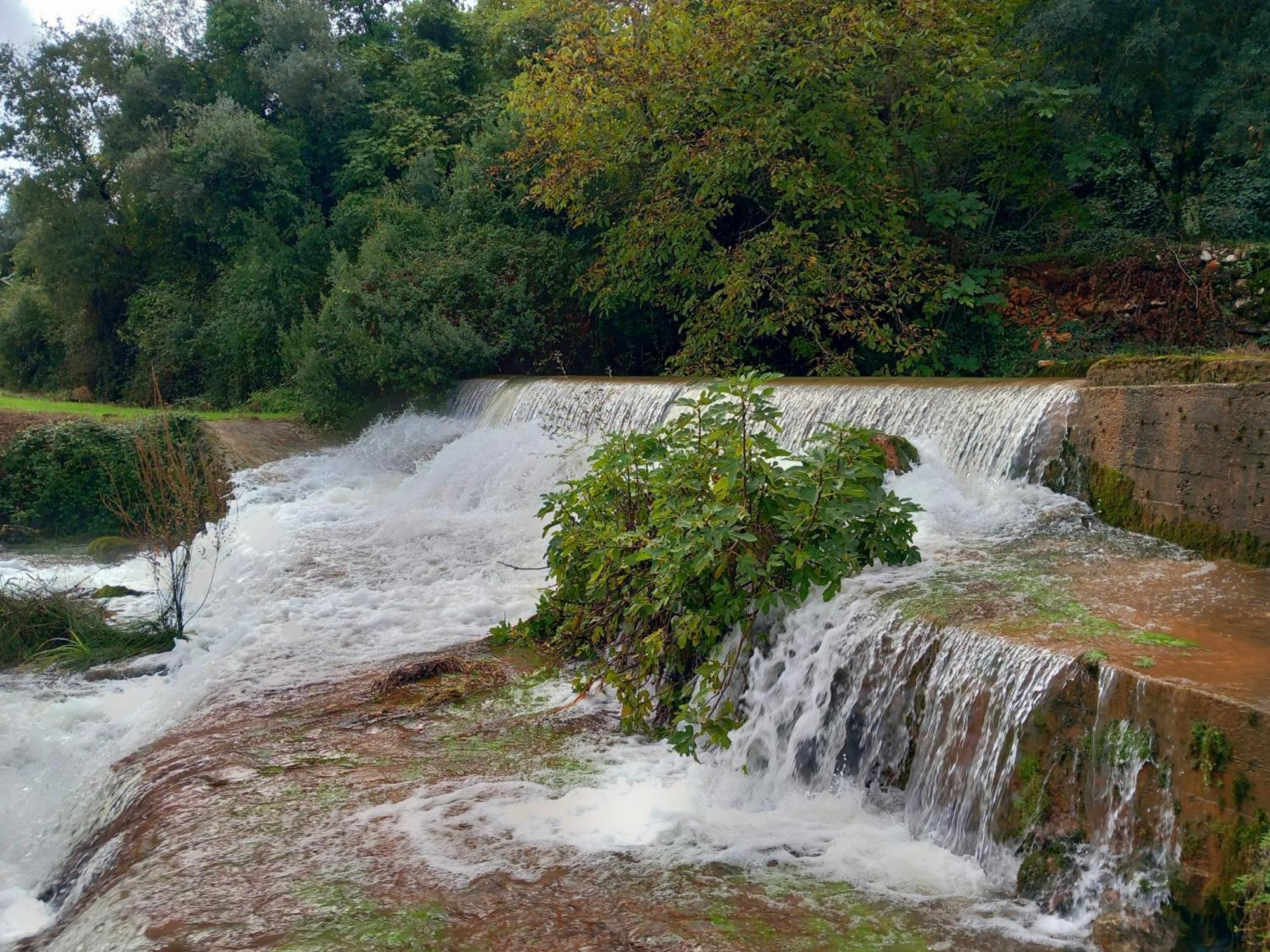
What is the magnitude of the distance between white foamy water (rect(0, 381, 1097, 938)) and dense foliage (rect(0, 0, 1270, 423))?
3.35 metres

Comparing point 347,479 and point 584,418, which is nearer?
point 584,418

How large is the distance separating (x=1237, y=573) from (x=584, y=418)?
7004 millimetres

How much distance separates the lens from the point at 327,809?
166 inches

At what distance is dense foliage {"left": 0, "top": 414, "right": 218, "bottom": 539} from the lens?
470 inches

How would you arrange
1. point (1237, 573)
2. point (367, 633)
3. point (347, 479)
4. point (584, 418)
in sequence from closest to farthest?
point (1237, 573) → point (367, 633) → point (584, 418) → point (347, 479)

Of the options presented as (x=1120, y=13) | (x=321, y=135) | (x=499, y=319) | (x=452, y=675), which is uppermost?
(x=321, y=135)

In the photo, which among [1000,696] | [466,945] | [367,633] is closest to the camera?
[466,945]

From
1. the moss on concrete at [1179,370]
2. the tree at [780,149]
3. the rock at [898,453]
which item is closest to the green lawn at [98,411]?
the tree at [780,149]

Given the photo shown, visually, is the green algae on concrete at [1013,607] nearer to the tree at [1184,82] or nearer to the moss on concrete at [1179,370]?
the moss on concrete at [1179,370]

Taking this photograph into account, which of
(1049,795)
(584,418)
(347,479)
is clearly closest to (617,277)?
(584,418)

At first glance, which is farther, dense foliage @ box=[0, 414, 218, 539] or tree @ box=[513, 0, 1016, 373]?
dense foliage @ box=[0, 414, 218, 539]

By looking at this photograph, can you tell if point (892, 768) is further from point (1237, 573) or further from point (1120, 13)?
point (1120, 13)

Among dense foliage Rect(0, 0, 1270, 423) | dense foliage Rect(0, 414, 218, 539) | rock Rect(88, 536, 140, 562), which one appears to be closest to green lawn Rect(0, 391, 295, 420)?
dense foliage Rect(0, 0, 1270, 423)

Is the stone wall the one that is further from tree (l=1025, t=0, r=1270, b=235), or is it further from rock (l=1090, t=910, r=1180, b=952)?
tree (l=1025, t=0, r=1270, b=235)
